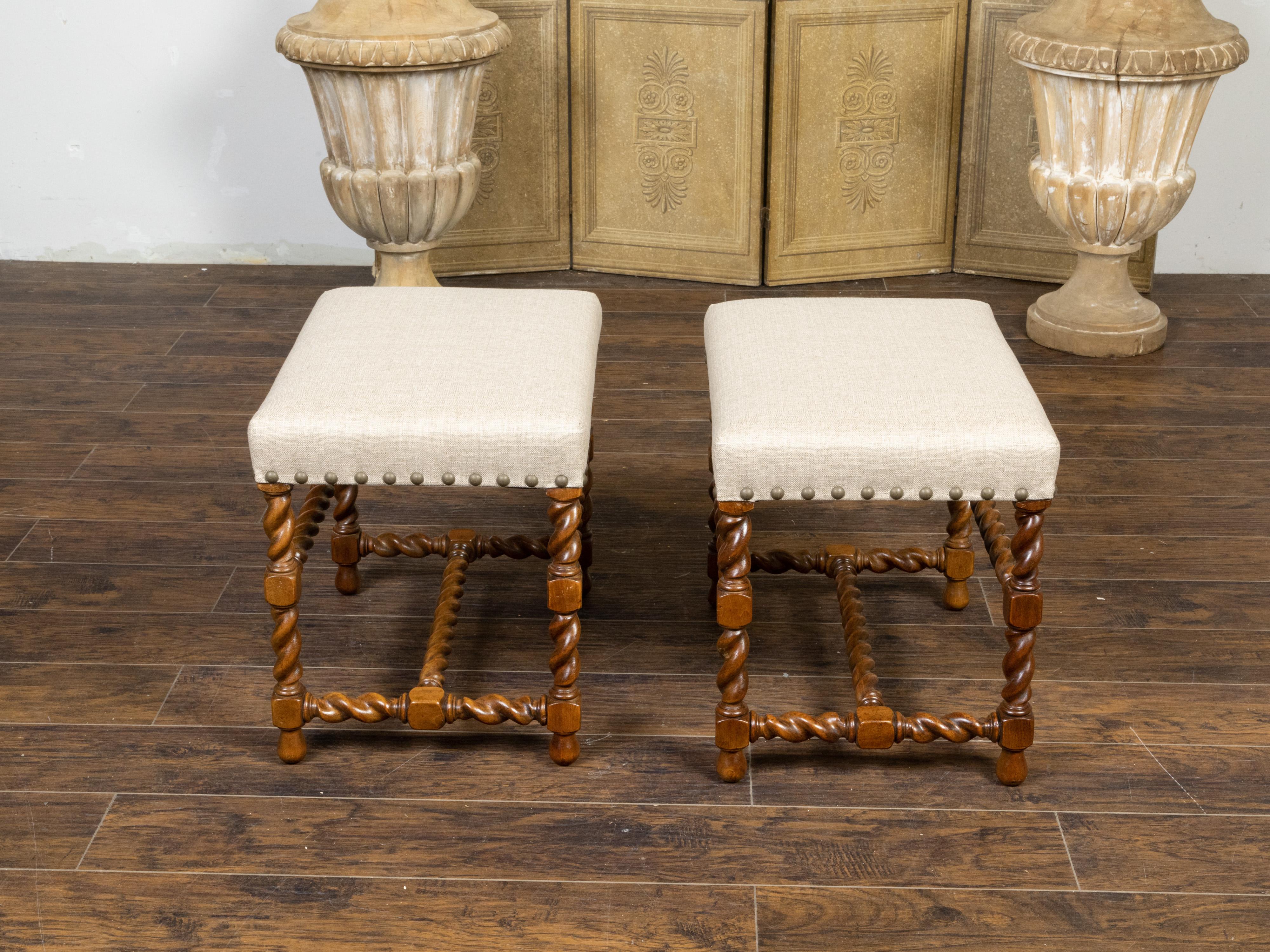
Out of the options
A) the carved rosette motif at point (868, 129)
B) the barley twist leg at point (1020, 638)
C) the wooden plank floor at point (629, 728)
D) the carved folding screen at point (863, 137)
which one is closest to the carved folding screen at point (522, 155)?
the carved folding screen at point (863, 137)

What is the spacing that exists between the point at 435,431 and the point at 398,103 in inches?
60.1

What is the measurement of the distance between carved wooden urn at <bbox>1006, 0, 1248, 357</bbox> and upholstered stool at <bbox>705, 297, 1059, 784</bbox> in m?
1.11

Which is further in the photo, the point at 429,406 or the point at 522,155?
the point at 522,155

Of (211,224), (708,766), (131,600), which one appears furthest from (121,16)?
(708,766)

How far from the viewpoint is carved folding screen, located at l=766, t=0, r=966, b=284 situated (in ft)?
10.7

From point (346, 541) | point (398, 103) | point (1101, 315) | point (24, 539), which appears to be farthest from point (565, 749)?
point (1101, 315)

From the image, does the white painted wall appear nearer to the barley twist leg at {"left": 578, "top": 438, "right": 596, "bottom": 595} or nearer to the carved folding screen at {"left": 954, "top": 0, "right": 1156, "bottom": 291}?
the carved folding screen at {"left": 954, "top": 0, "right": 1156, "bottom": 291}

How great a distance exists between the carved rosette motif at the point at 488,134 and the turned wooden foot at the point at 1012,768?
2.14 m

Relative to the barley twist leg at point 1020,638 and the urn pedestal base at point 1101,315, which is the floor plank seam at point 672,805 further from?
the urn pedestal base at point 1101,315

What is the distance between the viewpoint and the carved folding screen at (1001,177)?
10.8 ft

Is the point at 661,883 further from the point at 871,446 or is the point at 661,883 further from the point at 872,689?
the point at 871,446

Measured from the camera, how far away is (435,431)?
5.20 feet

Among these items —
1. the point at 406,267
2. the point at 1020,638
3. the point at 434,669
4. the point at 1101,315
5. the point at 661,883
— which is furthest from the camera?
the point at 406,267

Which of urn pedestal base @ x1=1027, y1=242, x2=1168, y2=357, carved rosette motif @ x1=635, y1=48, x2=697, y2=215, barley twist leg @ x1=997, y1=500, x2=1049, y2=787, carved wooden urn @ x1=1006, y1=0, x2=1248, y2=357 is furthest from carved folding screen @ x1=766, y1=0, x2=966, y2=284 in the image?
barley twist leg @ x1=997, y1=500, x2=1049, y2=787
